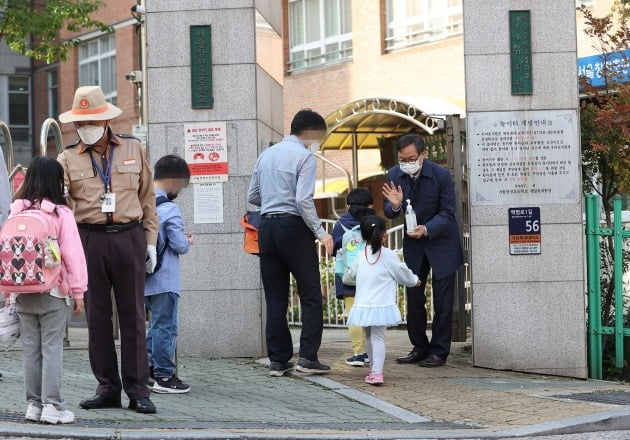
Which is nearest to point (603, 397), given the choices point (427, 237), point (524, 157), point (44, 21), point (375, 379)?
point (375, 379)

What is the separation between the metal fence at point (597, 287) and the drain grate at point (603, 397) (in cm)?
125

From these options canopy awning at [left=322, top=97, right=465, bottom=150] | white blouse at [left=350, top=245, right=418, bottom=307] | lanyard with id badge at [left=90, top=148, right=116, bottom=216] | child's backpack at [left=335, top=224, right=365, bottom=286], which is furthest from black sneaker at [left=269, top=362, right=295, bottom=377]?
canopy awning at [left=322, top=97, right=465, bottom=150]

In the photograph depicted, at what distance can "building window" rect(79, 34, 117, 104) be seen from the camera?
3612 centimetres

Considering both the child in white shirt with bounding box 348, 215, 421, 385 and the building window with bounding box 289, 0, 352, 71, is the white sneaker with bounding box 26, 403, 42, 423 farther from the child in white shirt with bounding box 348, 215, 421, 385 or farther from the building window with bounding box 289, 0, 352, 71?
the building window with bounding box 289, 0, 352, 71

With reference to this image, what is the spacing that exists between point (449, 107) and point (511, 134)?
9811 millimetres

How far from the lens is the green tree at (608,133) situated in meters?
10.6

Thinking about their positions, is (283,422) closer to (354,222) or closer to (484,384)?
(484,384)

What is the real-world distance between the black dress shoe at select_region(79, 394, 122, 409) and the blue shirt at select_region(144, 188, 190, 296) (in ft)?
2.99

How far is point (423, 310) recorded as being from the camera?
1062 centimetres

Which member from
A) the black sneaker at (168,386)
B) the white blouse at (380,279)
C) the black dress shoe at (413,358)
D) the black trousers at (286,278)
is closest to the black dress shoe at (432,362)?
the black dress shoe at (413,358)

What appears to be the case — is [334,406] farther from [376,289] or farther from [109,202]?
[109,202]

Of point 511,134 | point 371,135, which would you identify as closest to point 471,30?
point 511,134

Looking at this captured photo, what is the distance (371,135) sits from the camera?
22.5 metres

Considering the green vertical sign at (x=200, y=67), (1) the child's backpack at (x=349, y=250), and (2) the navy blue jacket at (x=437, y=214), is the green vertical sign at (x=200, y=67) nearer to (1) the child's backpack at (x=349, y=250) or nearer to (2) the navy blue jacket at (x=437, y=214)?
(1) the child's backpack at (x=349, y=250)
